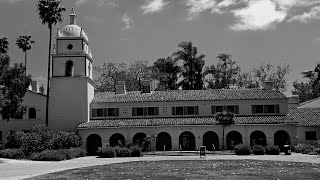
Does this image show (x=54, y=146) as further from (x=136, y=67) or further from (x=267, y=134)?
(x=136, y=67)

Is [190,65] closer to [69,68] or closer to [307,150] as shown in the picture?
[69,68]

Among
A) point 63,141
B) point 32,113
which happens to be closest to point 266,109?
point 63,141

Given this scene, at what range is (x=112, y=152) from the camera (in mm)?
43656

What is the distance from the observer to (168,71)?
249ft

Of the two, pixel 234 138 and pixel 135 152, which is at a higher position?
pixel 234 138

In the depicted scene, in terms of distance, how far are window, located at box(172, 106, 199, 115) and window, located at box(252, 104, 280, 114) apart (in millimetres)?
7554

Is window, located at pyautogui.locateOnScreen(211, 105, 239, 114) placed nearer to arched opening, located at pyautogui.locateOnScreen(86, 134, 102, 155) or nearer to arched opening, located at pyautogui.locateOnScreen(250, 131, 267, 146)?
arched opening, located at pyautogui.locateOnScreen(250, 131, 267, 146)

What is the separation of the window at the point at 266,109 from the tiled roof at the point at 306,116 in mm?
1933

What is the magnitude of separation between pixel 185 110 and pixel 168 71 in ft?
71.9

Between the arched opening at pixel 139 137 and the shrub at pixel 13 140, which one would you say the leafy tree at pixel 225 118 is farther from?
the shrub at pixel 13 140

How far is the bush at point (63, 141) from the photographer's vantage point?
45.6 meters

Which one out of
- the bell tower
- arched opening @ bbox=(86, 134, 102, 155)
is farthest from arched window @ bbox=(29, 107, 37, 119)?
arched opening @ bbox=(86, 134, 102, 155)

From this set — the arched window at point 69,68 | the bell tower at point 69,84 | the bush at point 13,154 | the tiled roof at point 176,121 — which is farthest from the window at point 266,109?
the bush at point 13,154

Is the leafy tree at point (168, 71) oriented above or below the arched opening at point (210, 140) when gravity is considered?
above
